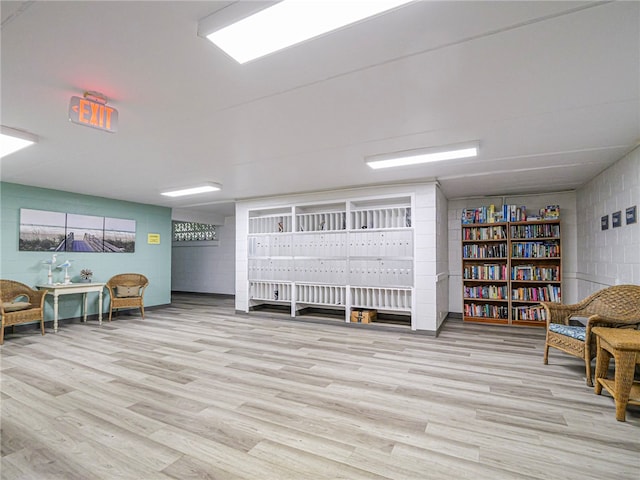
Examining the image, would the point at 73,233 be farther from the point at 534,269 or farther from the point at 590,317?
the point at 534,269

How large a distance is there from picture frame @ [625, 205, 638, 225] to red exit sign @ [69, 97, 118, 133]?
520cm

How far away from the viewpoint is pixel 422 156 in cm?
397

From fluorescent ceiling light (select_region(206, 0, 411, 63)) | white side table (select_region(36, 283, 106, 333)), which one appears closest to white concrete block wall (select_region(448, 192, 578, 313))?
fluorescent ceiling light (select_region(206, 0, 411, 63))

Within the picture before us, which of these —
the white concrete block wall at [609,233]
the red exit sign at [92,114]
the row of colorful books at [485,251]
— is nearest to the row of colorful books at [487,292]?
the row of colorful books at [485,251]

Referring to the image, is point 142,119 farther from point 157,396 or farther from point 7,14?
point 157,396

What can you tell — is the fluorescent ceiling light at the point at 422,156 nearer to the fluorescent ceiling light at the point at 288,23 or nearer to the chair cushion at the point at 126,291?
the fluorescent ceiling light at the point at 288,23

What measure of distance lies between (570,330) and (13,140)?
6319 millimetres

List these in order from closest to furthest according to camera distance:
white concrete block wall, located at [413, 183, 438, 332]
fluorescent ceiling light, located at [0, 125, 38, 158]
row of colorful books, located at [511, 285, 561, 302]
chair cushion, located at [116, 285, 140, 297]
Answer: fluorescent ceiling light, located at [0, 125, 38, 158] → white concrete block wall, located at [413, 183, 438, 332] → row of colorful books, located at [511, 285, 561, 302] → chair cushion, located at [116, 285, 140, 297]

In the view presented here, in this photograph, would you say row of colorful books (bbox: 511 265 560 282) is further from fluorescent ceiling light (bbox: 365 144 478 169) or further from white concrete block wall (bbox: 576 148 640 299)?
fluorescent ceiling light (bbox: 365 144 478 169)

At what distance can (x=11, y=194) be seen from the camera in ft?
18.2

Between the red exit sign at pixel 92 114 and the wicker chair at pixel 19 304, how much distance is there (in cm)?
433

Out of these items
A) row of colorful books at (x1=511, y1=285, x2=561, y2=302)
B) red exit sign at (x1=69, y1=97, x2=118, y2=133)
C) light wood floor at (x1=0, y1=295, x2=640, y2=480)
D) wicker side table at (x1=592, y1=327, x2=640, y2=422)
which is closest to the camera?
light wood floor at (x1=0, y1=295, x2=640, y2=480)

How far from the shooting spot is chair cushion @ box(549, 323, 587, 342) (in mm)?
3331

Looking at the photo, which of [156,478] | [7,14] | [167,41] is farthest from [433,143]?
[156,478]
